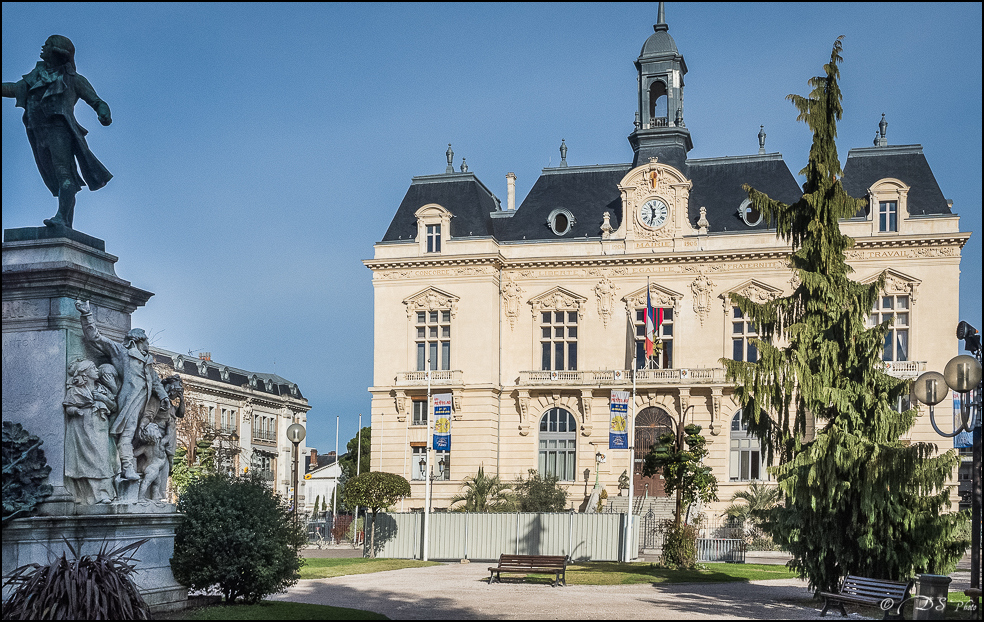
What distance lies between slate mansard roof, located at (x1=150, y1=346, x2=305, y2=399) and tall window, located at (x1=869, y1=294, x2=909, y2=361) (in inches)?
1628

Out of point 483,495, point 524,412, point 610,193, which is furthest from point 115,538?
point 610,193

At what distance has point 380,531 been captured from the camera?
3616cm

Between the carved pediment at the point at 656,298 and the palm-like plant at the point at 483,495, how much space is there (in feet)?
34.9

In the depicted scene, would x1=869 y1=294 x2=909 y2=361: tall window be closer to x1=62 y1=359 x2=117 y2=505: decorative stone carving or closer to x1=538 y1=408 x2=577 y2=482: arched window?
x1=538 y1=408 x2=577 y2=482: arched window

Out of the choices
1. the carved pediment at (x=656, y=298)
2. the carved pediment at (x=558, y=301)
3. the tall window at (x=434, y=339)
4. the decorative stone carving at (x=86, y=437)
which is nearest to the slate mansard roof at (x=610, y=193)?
the carved pediment at (x=558, y=301)

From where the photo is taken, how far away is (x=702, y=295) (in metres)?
50.8

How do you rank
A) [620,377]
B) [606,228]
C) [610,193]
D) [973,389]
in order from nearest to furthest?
[973,389] < [620,377] < [606,228] < [610,193]

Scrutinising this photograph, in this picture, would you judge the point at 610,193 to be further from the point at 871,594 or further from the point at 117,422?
the point at 117,422

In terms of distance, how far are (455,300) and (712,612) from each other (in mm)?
35459

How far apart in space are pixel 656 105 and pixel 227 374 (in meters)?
42.0

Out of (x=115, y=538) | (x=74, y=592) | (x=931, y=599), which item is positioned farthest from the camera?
(x=931, y=599)

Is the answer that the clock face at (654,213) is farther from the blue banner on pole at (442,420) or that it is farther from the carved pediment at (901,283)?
the blue banner on pole at (442,420)

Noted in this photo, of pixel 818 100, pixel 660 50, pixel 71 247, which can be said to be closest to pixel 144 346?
pixel 71 247

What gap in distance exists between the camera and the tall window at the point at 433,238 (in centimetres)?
5372
